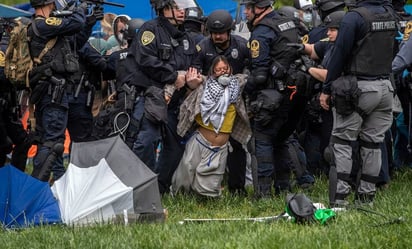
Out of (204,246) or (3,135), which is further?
(3,135)

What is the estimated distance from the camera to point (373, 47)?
8.38 m

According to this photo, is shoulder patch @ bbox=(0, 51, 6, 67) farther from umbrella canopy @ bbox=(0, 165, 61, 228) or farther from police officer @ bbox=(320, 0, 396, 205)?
police officer @ bbox=(320, 0, 396, 205)

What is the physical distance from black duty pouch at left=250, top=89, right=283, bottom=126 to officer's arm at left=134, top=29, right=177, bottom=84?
0.91 m

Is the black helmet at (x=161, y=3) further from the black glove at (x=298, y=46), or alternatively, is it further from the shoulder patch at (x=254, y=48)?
the black glove at (x=298, y=46)

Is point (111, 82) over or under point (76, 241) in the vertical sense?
over

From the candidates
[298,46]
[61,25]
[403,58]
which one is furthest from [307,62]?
[61,25]

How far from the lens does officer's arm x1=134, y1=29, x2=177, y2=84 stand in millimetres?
9625

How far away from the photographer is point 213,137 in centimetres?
965

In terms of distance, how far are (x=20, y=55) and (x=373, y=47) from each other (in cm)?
379

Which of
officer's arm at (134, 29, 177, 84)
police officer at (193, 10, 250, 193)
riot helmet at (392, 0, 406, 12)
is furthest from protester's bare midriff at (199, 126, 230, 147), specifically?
riot helmet at (392, 0, 406, 12)

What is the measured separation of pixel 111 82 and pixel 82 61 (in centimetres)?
97

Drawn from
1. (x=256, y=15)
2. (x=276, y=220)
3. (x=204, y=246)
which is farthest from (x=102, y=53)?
(x=204, y=246)

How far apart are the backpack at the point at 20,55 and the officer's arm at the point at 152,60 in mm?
974

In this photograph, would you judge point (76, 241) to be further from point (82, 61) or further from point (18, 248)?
point (82, 61)
